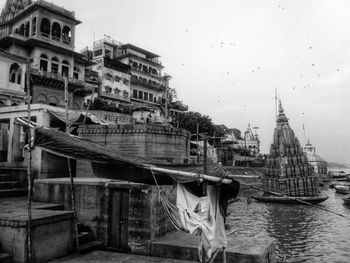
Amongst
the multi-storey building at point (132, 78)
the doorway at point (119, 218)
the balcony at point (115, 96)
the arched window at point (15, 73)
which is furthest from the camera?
the multi-storey building at point (132, 78)

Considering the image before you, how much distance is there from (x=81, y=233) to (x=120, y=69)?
50.7 m

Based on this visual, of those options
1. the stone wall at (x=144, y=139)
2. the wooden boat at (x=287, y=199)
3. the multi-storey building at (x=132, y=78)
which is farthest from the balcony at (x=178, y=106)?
the stone wall at (x=144, y=139)

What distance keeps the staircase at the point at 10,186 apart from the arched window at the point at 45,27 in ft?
106

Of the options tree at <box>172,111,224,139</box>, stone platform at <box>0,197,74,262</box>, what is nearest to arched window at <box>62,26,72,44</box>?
tree at <box>172,111,224,139</box>

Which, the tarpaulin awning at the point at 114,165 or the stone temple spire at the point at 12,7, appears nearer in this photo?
the tarpaulin awning at the point at 114,165

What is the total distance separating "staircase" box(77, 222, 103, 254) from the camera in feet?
32.8

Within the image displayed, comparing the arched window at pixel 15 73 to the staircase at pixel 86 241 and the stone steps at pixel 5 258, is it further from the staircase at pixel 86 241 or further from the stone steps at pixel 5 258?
the stone steps at pixel 5 258

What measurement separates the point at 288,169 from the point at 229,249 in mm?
32012

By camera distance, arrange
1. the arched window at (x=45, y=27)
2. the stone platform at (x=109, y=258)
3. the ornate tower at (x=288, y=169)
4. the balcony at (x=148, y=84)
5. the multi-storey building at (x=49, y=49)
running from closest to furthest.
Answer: the stone platform at (x=109, y=258), the ornate tower at (x=288, y=169), the multi-storey building at (x=49, y=49), the arched window at (x=45, y=27), the balcony at (x=148, y=84)

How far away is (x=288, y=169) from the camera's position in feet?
125

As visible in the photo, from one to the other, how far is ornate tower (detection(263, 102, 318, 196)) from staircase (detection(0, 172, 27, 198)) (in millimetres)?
27361

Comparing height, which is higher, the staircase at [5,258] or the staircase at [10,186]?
the staircase at [10,186]

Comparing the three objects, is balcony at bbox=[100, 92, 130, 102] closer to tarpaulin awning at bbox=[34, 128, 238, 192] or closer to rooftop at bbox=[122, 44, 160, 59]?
rooftop at bbox=[122, 44, 160, 59]

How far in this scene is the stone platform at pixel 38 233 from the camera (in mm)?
8367
